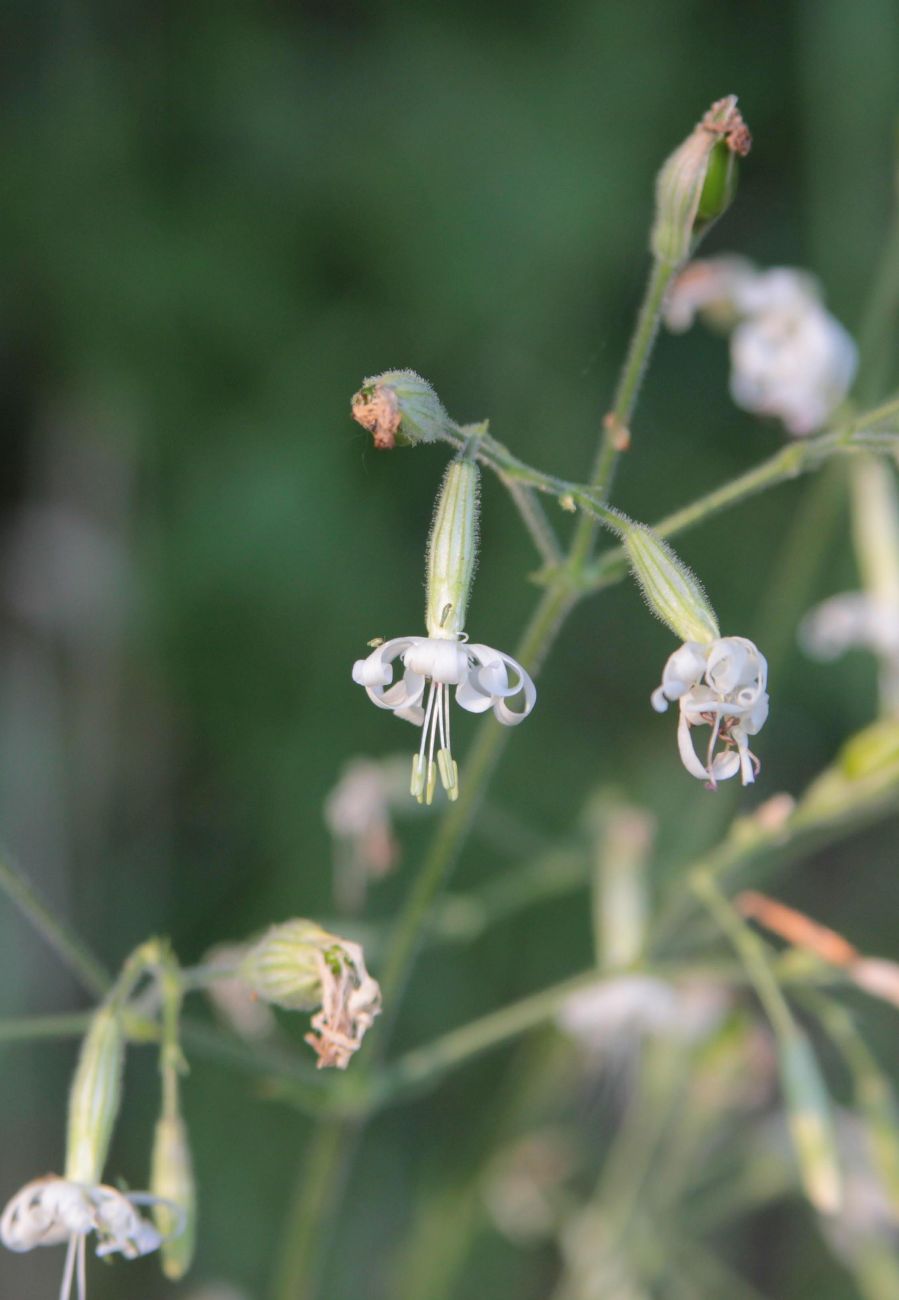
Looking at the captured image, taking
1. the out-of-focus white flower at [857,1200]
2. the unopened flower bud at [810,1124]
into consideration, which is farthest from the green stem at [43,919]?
the out-of-focus white flower at [857,1200]

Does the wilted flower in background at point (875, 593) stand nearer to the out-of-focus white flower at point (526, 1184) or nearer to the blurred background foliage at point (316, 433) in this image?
the blurred background foliage at point (316, 433)

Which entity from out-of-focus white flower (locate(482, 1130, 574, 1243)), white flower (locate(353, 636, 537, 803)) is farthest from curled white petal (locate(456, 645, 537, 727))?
out-of-focus white flower (locate(482, 1130, 574, 1243))

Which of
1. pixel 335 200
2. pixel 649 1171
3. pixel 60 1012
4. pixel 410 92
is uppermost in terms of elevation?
pixel 410 92

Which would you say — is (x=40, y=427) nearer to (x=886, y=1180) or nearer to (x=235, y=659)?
(x=235, y=659)

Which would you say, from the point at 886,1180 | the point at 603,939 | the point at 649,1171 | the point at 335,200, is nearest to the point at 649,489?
the point at 335,200

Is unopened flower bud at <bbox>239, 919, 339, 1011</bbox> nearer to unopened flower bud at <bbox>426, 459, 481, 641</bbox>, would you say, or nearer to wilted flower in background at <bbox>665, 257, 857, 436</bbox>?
unopened flower bud at <bbox>426, 459, 481, 641</bbox>

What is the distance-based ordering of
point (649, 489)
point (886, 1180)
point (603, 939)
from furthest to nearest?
point (649, 489), point (603, 939), point (886, 1180)
